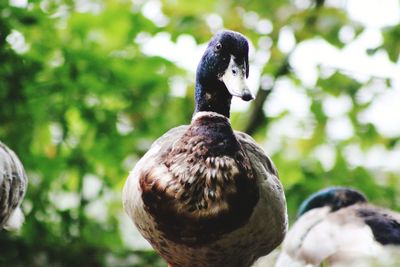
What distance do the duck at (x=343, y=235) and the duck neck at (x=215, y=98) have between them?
0.79 meters

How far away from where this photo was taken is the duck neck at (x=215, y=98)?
2.07 m

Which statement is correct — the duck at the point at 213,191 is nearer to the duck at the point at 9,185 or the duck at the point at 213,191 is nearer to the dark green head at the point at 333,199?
the duck at the point at 9,185

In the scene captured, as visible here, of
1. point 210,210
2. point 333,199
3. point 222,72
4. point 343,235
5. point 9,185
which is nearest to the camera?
point 210,210

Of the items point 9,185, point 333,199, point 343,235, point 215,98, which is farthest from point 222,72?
point 333,199

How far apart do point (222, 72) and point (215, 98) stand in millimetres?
110

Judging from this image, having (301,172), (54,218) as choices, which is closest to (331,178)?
(301,172)

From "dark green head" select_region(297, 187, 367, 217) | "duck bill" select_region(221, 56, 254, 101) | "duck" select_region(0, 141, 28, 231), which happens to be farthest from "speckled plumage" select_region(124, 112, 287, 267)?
"dark green head" select_region(297, 187, 367, 217)

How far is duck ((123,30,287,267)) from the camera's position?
6.01ft

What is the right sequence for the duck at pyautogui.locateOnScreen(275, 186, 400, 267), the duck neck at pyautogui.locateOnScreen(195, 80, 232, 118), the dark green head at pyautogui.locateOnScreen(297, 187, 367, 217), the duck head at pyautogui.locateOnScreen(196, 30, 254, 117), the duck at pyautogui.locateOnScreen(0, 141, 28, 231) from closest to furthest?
the duck head at pyautogui.locateOnScreen(196, 30, 254, 117), the duck neck at pyautogui.locateOnScreen(195, 80, 232, 118), the duck at pyautogui.locateOnScreen(0, 141, 28, 231), the duck at pyautogui.locateOnScreen(275, 186, 400, 267), the dark green head at pyautogui.locateOnScreen(297, 187, 367, 217)

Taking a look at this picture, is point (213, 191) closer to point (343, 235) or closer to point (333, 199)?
point (343, 235)

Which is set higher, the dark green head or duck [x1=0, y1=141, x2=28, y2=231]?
duck [x1=0, y1=141, x2=28, y2=231]

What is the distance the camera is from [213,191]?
182 cm

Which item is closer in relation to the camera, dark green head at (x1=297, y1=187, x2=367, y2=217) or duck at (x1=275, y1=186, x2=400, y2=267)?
duck at (x1=275, y1=186, x2=400, y2=267)

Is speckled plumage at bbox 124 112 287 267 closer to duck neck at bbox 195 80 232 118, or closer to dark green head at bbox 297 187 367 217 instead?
duck neck at bbox 195 80 232 118
